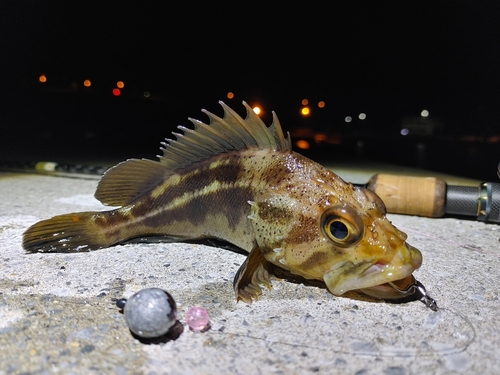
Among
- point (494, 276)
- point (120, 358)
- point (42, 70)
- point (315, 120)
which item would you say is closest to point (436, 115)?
point (315, 120)

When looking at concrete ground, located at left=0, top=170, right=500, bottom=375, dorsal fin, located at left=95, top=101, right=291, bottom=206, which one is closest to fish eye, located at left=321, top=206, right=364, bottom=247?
concrete ground, located at left=0, top=170, right=500, bottom=375

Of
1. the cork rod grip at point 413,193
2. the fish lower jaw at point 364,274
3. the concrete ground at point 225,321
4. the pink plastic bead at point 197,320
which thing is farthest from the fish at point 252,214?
the cork rod grip at point 413,193

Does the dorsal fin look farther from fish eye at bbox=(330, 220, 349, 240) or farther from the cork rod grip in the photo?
the cork rod grip

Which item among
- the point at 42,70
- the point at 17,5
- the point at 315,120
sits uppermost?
the point at 17,5

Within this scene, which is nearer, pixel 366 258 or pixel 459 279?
pixel 366 258

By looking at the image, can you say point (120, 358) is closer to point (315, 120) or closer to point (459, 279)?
point (459, 279)
